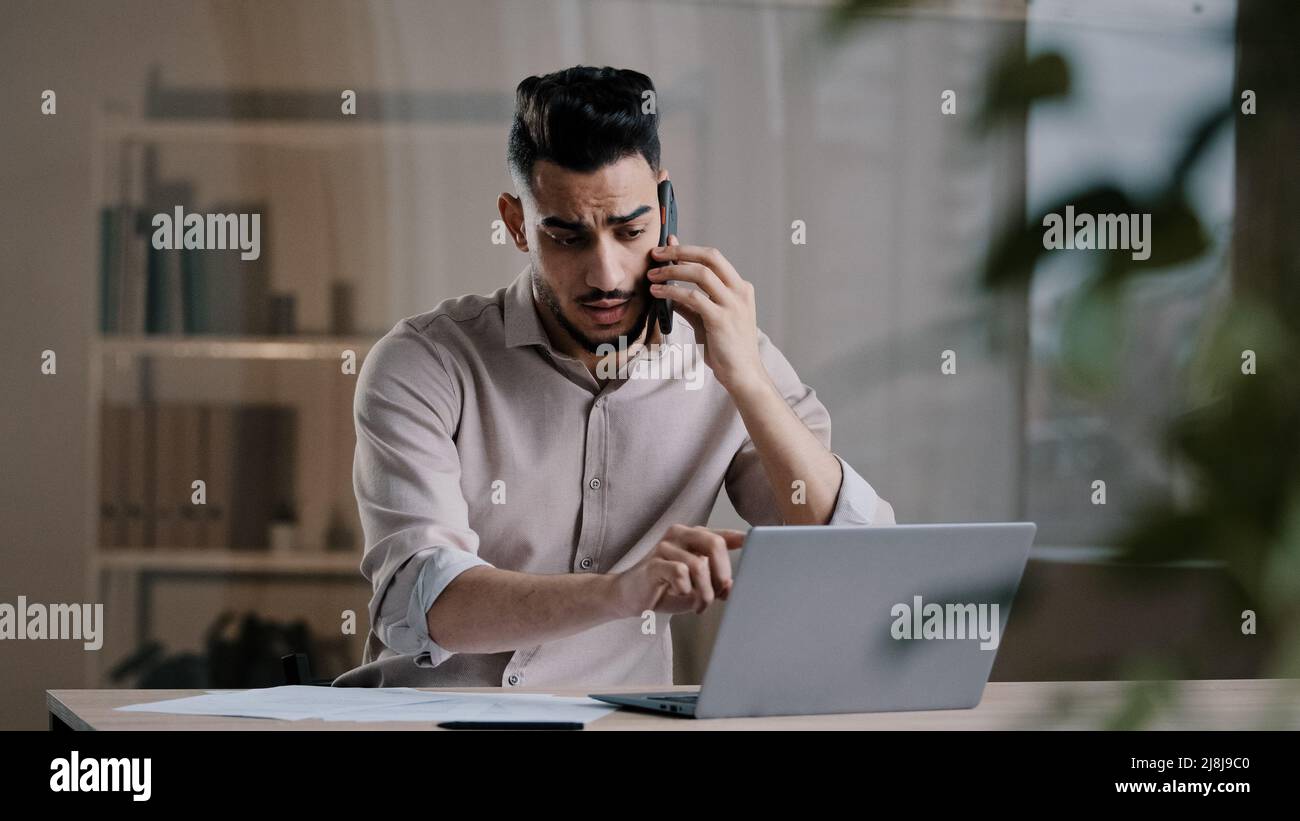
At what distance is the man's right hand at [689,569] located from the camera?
1.26 m

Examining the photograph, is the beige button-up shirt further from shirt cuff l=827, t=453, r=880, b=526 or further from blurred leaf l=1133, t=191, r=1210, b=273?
blurred leaf l=1133, t=191, r=1210, b=273

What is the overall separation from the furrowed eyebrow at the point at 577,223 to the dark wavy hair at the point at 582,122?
0.08m

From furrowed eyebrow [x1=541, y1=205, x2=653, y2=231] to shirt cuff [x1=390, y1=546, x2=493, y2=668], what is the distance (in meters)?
0.53

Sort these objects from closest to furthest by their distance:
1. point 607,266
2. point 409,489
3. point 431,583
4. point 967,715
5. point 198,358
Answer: point 967,715, point 431,583, point 409,489, point 607,266, point 198,358

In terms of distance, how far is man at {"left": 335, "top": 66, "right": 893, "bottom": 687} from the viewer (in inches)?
71.7

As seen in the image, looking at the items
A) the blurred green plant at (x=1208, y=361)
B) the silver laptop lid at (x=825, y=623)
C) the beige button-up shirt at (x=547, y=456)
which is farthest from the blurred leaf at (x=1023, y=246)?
the beige button-up shirt at (x=547, y=456)

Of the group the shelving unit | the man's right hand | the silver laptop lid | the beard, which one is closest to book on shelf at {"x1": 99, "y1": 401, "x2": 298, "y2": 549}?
the shelving unit

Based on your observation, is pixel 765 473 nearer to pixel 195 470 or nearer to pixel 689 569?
pixel 689 569

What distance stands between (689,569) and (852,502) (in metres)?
0.63

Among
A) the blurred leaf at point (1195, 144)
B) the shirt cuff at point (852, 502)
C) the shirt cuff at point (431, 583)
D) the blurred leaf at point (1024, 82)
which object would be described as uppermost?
the blurred leaf at point (1024, 82)

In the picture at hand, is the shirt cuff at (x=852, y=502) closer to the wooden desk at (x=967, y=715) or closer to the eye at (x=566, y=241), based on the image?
the wooden desk at (x=967, y=715)

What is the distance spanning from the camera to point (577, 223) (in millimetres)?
1896

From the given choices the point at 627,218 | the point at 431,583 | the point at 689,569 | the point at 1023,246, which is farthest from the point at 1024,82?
the point at 627,218
